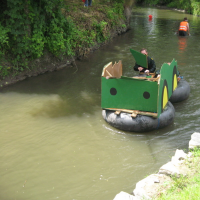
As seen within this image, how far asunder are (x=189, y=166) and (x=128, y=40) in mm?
13967

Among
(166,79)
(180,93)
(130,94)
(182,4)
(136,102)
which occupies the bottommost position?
(180,93)

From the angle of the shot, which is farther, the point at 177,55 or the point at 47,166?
the point at 177,55

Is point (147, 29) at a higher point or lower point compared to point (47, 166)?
higher

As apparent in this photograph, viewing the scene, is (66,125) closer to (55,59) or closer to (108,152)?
(108,152)

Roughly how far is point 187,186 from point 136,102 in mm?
3063

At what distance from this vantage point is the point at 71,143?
6500 millimetres

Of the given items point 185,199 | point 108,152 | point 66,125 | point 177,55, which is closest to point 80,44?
point 177,55

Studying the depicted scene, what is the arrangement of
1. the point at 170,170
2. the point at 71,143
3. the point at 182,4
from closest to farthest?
the point at 170,170
the point at 71,143
the point at 182,4

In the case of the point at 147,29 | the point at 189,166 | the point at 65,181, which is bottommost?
the point at 65,181

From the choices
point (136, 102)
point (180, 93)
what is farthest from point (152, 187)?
point (180, 93)

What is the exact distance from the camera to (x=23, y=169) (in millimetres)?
5570

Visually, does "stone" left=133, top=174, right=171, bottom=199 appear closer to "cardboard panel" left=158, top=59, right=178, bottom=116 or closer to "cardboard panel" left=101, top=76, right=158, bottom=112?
"cardboard panel" left=158, top=59, right=178, bottom=116

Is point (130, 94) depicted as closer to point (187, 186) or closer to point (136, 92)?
point (136, 92)

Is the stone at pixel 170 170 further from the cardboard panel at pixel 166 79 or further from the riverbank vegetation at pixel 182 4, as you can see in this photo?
the riverbank vegetation at pixel 182 4
